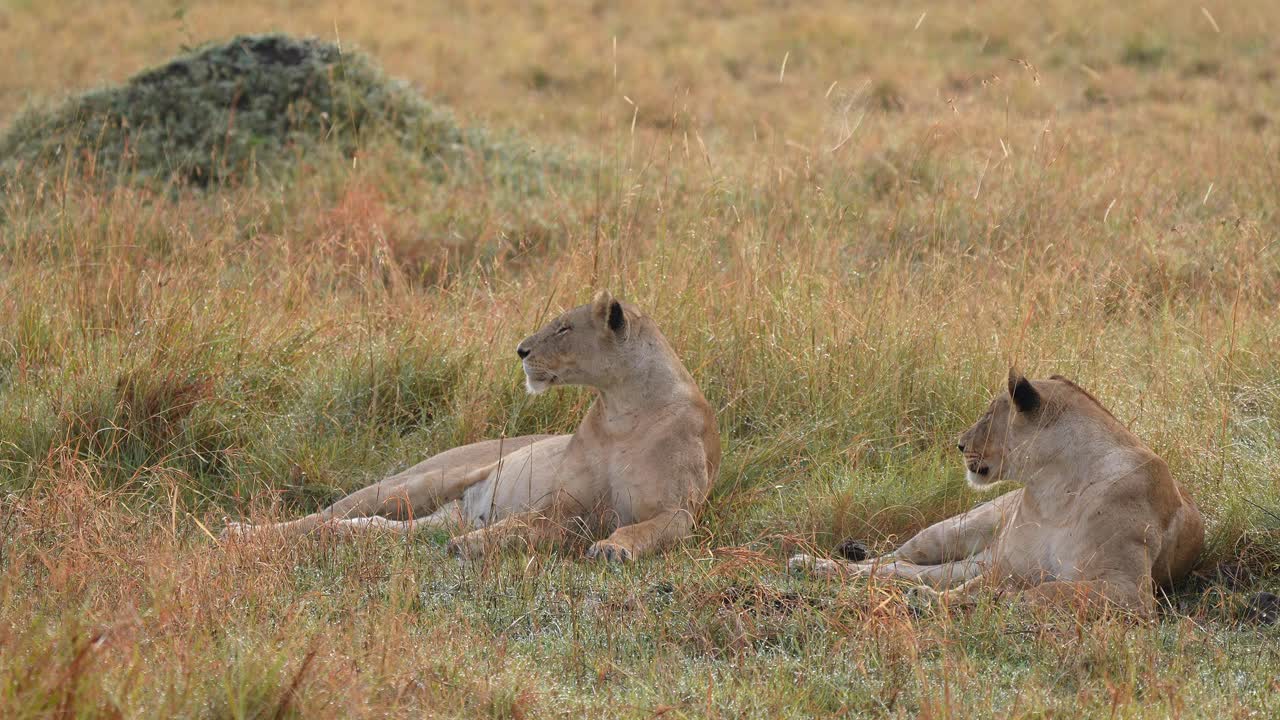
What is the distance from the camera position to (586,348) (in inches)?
233

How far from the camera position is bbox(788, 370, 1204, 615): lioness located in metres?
4.83

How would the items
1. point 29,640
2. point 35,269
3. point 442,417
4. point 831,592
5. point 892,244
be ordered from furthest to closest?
1. point 892,244
2. point 35,269
3. point 442,417
4. point 831,592
5. point 29,640

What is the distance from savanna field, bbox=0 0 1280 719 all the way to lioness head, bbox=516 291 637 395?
0.68 metres

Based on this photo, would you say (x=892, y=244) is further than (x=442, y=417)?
Yes

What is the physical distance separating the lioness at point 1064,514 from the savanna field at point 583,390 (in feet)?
0.65

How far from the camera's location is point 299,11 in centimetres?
1905

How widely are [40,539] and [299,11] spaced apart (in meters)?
14.8

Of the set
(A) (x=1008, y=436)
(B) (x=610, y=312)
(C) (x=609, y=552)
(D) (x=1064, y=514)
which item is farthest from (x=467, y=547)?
(D) (x=1064, y=514)

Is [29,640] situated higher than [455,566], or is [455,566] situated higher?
[29,640]

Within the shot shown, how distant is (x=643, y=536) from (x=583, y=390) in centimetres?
180

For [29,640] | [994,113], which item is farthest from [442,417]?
[994,113]

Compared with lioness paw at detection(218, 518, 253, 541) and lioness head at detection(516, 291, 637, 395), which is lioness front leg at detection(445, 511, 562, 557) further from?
lioness paw at detection(218, 518, 253, 541)

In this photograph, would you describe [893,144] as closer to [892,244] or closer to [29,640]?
[892,244]

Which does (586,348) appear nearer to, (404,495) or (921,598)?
(404,495)
